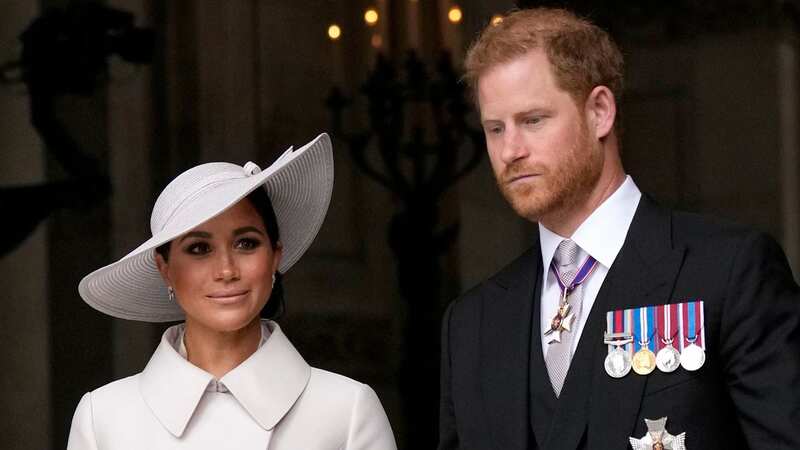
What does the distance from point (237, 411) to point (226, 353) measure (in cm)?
13

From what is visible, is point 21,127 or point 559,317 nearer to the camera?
point 559,317

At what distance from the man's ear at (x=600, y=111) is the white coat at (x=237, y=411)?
2.59 ft

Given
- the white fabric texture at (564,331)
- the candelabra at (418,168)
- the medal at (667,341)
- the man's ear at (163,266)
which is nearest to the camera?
the medal at (667,341)

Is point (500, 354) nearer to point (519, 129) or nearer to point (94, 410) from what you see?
point (519, 129)

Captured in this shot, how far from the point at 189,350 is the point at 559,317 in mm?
846

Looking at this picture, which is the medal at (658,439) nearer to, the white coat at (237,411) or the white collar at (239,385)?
the white coat at (237,411)

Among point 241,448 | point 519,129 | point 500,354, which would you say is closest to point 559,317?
point 500,354

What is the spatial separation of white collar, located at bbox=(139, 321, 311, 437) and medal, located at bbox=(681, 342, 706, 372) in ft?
2.91

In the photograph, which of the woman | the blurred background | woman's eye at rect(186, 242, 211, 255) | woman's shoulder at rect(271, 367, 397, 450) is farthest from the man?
the blurred background

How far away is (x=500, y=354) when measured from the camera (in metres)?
3.34

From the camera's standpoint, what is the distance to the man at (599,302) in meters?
3.03

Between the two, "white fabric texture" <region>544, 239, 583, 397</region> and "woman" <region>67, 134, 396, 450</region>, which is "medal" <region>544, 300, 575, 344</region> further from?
"woman" <region>67, 134, 396, 450</region>

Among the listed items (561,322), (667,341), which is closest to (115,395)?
(561,322)

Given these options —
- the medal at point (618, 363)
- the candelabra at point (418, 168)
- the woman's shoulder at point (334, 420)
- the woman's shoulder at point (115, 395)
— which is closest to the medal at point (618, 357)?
the medal at point (618, 363)
